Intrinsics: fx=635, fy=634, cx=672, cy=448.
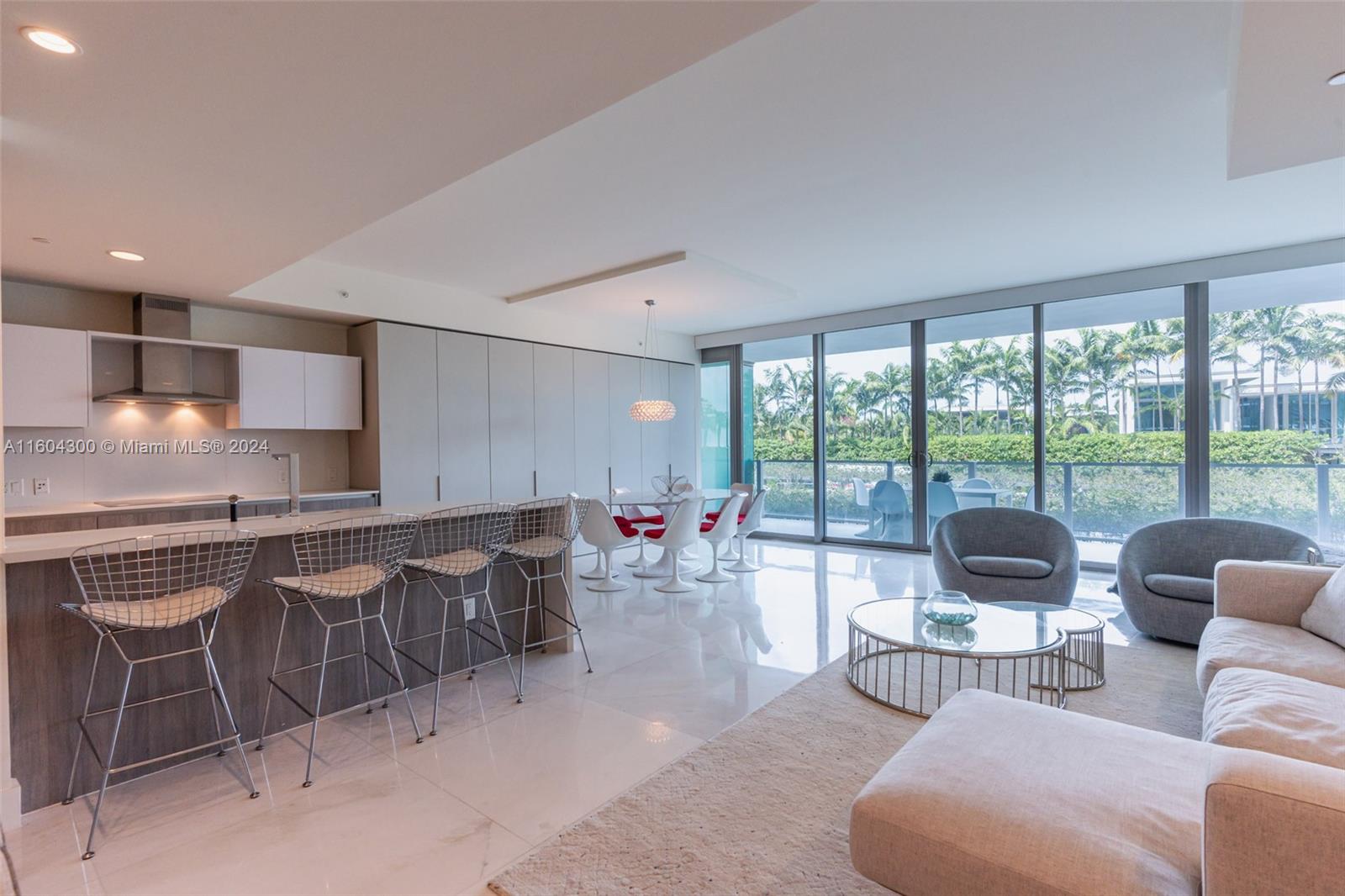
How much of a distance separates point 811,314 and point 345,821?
6.53m

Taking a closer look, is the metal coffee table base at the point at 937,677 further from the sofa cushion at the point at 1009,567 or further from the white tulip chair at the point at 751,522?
the white tulip chair at the point at 751,522

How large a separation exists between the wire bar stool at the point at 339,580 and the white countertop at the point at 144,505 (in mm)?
1842

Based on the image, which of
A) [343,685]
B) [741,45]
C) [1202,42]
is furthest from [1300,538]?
[343,685]

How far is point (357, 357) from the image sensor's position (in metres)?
5.41

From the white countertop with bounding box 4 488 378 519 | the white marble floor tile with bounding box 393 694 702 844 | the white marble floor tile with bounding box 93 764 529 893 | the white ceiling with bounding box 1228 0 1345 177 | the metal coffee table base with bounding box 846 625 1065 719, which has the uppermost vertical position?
the white ceiling with bounding box 1228 0 1345 177

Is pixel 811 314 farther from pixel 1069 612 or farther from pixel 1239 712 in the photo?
pixel 1239 712

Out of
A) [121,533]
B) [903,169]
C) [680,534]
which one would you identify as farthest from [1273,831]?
[680,534]

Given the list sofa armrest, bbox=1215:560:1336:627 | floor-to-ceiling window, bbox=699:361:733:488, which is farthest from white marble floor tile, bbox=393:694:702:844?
floor-to-ceiling window, bbox=699:361:733:488

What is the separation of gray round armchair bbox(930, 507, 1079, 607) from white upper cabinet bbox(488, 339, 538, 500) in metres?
3.79

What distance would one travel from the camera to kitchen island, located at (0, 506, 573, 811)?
2.28 m

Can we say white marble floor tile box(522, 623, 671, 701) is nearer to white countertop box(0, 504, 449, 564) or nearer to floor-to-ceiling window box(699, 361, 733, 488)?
white countertop box(0, 504, 449, 564)

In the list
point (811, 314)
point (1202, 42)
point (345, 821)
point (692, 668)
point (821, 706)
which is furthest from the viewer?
point (811, 314)

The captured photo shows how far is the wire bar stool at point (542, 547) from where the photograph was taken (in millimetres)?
3706


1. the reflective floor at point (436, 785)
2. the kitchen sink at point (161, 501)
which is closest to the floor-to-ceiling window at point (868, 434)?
the reflective floor at point (436, 785)
